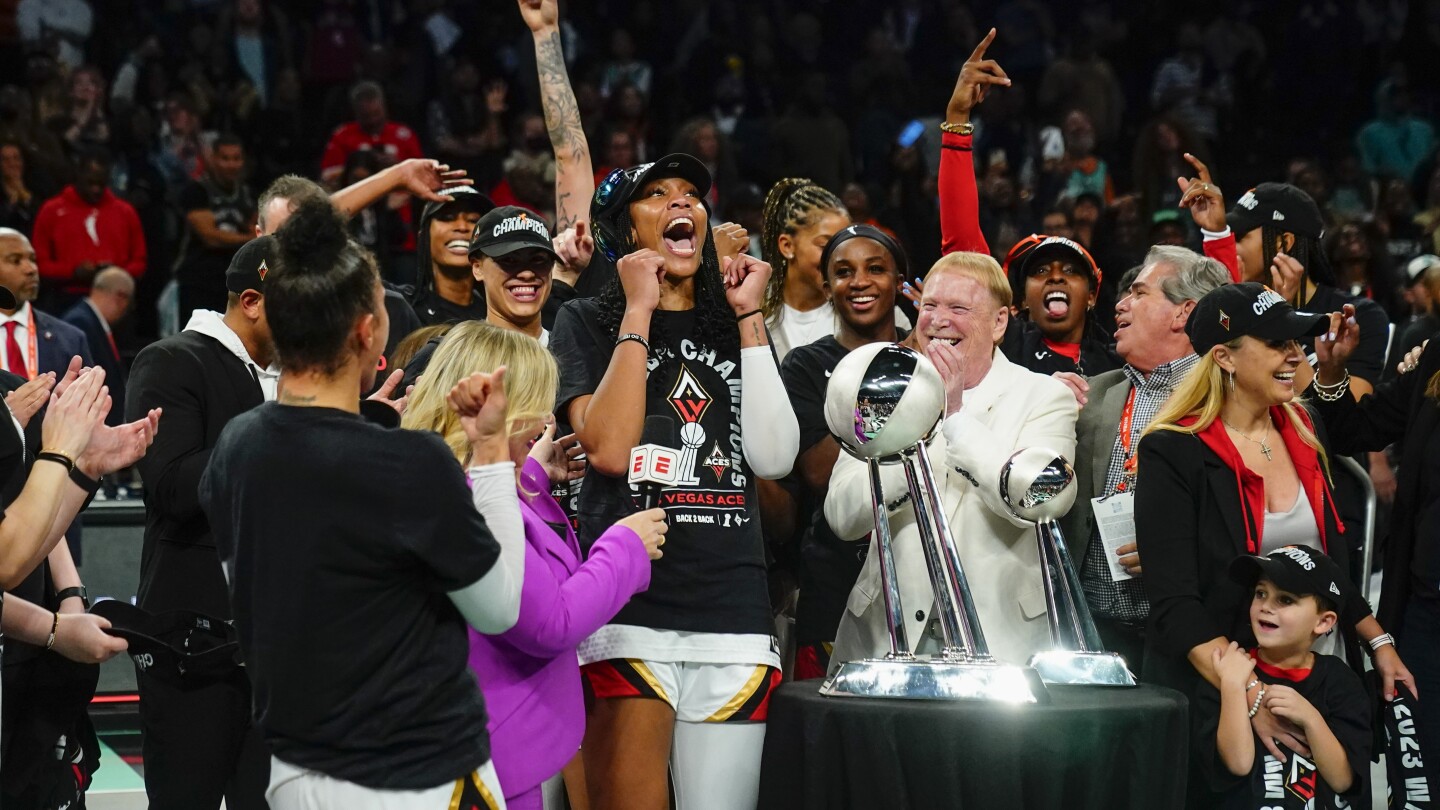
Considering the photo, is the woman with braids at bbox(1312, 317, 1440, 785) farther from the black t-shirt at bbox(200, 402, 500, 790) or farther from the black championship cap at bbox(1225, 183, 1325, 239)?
the black t-shirt at bbox(200, 402, 500, 790)

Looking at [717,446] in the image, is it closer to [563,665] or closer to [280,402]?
[563,665]

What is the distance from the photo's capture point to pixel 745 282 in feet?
11.8

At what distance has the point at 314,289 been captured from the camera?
255 centimetres

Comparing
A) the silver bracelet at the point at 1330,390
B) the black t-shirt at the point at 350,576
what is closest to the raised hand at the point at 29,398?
the black t-shirt at the point at 350,576

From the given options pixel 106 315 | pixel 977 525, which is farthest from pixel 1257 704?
pixel 106 315

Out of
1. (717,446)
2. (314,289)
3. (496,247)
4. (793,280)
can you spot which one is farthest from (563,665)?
(793,280)

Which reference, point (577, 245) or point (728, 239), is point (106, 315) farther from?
point (728, 239)

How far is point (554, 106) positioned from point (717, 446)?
1.93 m

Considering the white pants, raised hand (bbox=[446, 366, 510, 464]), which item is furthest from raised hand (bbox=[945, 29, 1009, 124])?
the white pants

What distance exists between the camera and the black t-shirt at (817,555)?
404 centimetres

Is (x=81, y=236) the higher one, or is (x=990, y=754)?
(x=81, y=236)

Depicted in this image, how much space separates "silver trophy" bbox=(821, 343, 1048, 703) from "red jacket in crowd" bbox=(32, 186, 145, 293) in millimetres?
7204

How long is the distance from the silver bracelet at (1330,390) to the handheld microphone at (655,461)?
2.02 metres

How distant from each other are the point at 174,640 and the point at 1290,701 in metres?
2.46
